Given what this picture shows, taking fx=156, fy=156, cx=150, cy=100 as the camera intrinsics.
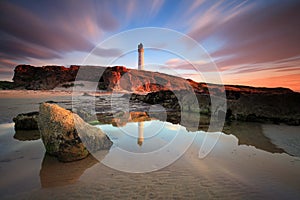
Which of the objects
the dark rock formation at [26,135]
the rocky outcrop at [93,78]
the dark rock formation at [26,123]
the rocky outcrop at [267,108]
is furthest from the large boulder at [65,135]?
the rocky outcrop at [93,78]

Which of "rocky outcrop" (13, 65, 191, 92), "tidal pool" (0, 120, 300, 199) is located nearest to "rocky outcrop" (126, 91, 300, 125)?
"tidal pool" (0, 120, 300, 199)

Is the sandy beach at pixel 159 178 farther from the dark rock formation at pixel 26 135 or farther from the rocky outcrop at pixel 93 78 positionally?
the rocky outcrop at pixel 93 78

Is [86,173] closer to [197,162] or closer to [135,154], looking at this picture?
[135,154]

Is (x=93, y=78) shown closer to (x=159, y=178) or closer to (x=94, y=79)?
(x=94, y=79)

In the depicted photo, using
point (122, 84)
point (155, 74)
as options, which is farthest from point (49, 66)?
point (155, 74)

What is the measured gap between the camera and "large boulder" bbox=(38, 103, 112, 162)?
12.7 feet

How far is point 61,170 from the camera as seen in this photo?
133 inches

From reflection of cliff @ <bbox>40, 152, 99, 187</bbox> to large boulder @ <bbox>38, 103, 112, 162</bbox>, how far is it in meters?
A: 0.16

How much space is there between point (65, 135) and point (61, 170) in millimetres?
912

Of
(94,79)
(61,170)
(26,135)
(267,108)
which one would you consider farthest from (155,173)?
(94,79)

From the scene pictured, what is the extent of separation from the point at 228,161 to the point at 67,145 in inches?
163

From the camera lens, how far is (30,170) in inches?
132

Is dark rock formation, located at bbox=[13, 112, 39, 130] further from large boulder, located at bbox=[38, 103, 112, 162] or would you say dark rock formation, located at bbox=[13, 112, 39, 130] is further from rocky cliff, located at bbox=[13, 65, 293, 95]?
rocky cliff, located at bbox=[13, 65, 293, 95]

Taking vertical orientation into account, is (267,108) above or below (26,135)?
above
